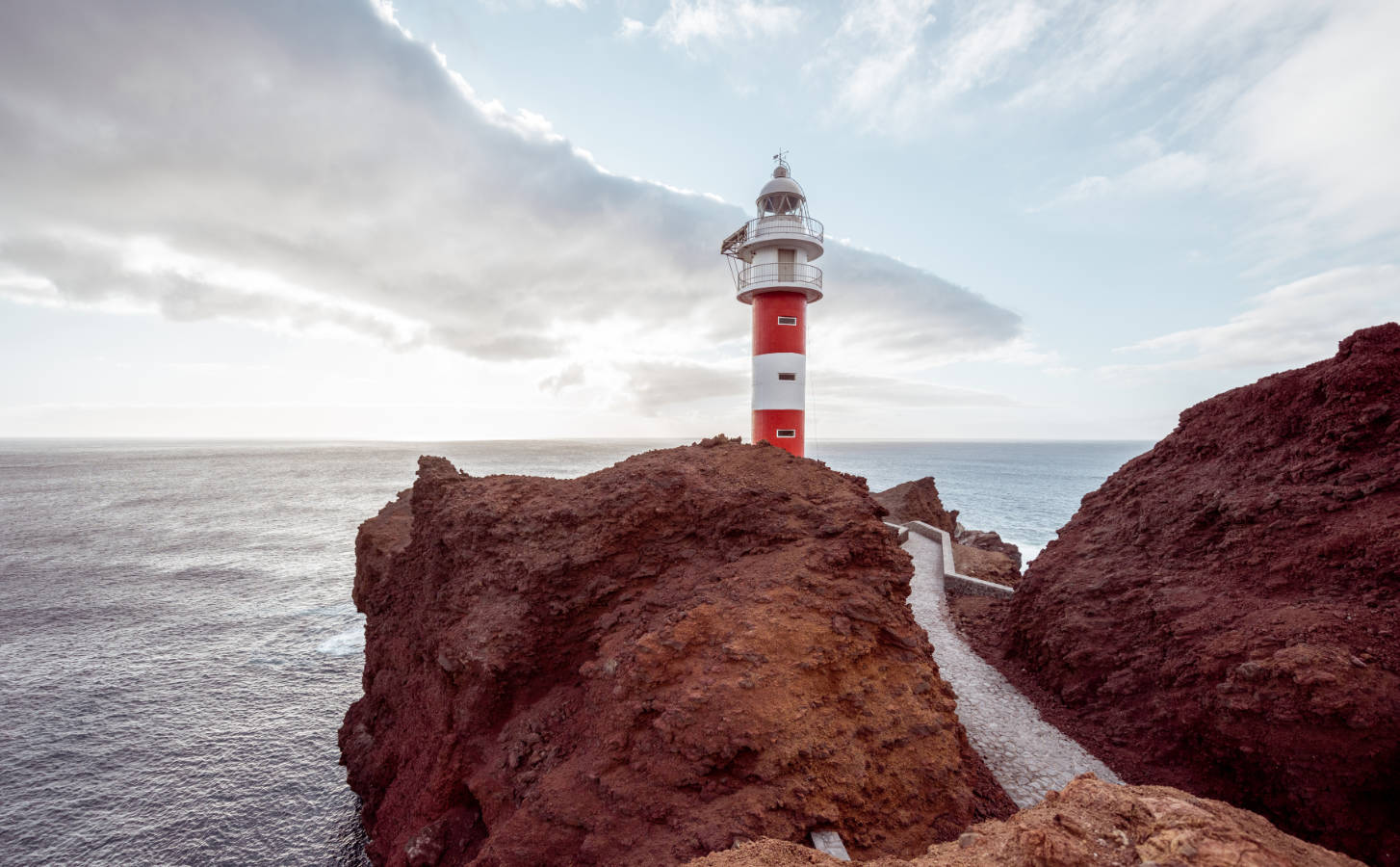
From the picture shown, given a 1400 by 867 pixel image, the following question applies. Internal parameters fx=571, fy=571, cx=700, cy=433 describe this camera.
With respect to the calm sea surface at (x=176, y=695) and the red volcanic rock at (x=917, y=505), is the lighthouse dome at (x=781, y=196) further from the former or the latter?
the calm sea surface at (x=176, y=695)

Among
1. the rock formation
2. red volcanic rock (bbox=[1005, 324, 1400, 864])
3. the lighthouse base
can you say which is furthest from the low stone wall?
the lighthouse base

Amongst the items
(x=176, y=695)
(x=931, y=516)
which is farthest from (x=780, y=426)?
(x=176, y=695)

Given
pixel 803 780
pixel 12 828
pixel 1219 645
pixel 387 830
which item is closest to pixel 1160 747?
pixel 1219 645

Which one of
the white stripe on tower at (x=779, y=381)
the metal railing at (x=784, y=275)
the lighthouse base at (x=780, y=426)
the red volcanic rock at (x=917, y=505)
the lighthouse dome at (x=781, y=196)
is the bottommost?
the red volcanic rock at (x=917, y=505)

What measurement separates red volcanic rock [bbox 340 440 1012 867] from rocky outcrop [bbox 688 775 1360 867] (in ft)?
6.09

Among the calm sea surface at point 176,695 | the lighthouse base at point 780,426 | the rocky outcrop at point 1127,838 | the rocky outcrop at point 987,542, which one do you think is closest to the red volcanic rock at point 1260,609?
the rocky outcrop at point 1127,838

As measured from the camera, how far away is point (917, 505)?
25.3 m

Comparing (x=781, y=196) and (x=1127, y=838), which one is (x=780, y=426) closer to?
(x=781, y=196)

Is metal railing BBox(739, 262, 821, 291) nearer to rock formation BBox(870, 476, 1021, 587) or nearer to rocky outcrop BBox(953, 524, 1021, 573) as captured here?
rock formation BBox(870, 476, 1021, 587)

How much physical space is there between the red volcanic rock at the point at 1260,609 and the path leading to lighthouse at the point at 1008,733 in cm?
54

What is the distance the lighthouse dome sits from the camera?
20.9m

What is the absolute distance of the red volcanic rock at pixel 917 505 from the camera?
81.9 feet

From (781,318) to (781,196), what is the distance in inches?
191

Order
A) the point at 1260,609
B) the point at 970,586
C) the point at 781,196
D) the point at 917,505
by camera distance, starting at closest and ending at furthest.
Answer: the point at 1260,609 → the point at 970,586 → the point at 781,196 → the point at 917,505
